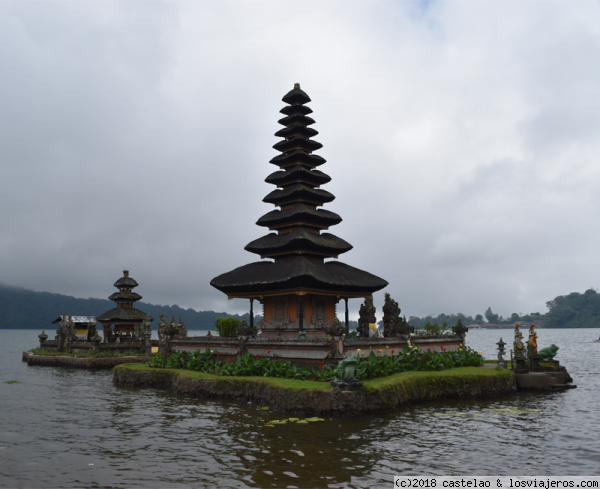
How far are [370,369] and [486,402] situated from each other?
5843 mm

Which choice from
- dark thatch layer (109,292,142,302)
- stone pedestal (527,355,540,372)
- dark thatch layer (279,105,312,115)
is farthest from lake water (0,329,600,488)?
dark thatch layer (109,292,142,302)

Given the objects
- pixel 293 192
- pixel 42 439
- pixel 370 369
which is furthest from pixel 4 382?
pixel 370 369

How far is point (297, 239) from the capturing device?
98.4 feet

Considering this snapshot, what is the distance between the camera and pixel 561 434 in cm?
1557

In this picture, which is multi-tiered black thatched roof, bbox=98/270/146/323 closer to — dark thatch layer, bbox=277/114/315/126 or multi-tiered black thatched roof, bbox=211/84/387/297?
multi-tiered black thatched roof, bbox=211/84/387/297

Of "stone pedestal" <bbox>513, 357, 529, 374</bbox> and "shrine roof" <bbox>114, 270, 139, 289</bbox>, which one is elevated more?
"shrine roof" <bbox>114, 270, 139, 289</bbox>

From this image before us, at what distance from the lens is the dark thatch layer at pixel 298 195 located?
109 ft

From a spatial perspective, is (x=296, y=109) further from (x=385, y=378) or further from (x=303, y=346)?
(x=385, y=378)

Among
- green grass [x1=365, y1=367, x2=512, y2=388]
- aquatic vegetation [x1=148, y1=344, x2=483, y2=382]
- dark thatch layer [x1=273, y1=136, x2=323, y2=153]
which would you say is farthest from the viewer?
dark thatch layer [x1=273, y1=136, x2=323, y2=153]

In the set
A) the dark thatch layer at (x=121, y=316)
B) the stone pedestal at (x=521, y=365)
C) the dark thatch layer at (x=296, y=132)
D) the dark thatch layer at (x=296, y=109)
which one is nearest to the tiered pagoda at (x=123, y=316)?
the dark thatch layer at (x=121, y=316)

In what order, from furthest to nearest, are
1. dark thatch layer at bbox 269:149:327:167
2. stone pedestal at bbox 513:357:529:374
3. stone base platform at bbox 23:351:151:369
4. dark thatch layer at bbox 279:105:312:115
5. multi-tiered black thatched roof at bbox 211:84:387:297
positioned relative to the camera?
stone base platform at bbox 23:351:151:369 → dark thatch layer at bbox 279:105:312:115 → dark thatch layer at bbox 269:149:327:167 → multi-tiered black thatched roof at bbox 211:84:387:297 → stone pedestal at bbox 513:357:529:374

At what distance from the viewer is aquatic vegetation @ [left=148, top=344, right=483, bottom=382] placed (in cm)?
2150

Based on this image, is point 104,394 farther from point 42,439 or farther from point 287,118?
point 287,118

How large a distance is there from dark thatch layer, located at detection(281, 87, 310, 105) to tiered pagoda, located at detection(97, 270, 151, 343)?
35254mm
